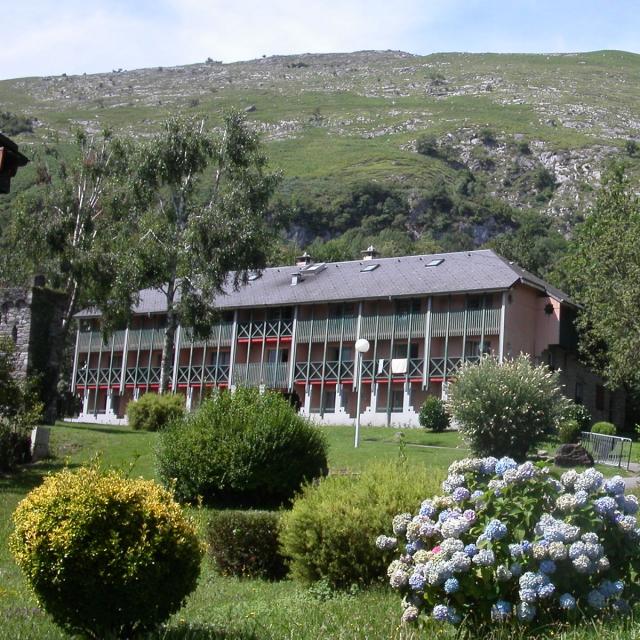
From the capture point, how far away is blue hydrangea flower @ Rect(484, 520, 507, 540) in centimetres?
690

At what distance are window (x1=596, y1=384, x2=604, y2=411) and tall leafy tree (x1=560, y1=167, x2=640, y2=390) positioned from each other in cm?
439

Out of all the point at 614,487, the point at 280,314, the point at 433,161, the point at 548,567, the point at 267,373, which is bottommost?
the point at 548,567

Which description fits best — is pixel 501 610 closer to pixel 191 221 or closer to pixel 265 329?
→ pixel 191 221

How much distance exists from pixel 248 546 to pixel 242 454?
4.72m

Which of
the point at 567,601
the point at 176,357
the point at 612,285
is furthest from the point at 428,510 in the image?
the point at 176,357

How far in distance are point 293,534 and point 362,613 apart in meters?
2.17

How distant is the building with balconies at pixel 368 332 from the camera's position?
48656 millimetres

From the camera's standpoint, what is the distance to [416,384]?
164ft

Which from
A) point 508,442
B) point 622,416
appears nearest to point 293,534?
point 508,442

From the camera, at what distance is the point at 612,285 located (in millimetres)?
45250

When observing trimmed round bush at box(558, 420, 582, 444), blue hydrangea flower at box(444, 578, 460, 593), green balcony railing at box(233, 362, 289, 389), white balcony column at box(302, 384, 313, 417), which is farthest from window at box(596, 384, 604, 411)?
blue hydrangea flower at box(444, 578, 460, 593)

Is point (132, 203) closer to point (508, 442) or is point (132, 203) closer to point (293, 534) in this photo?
point (508, 442)

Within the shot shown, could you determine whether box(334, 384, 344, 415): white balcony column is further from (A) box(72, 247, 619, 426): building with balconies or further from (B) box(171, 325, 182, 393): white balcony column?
(B) box(171, 325, 182, 393): white balcony column

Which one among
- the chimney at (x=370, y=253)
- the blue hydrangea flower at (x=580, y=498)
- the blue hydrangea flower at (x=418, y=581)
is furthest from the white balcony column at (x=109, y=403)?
the blue hydrangea flower at (x=580, y=498)
